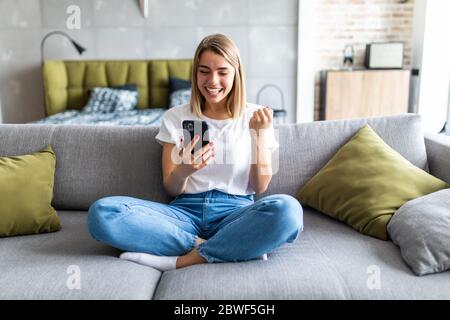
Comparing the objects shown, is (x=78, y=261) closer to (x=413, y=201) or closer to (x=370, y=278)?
(x=370, y=278)

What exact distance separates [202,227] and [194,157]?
260mm

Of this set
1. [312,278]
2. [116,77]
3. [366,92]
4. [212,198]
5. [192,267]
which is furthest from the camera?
[116,77]

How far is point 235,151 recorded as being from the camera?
1619 mm

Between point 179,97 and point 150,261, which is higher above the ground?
point 179,97

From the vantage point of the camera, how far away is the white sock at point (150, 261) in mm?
1396

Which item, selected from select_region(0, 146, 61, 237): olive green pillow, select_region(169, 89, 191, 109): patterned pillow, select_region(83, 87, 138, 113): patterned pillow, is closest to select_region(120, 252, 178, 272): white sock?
select_region(0, 146, 61, 237): olive green pillow

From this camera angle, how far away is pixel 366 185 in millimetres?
1636

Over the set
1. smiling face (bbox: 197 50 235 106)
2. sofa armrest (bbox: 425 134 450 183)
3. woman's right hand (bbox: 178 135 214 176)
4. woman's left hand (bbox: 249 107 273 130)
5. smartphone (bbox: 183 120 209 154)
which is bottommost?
sofa armrest (bbox: 425 134 450 183)

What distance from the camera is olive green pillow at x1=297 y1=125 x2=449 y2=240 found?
1.57 metres

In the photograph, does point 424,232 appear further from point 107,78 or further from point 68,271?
point 107,78

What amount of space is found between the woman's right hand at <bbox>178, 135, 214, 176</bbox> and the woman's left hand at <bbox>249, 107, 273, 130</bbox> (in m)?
0.19

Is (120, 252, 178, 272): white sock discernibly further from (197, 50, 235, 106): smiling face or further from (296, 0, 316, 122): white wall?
(296, 0, 316, 122): white wall

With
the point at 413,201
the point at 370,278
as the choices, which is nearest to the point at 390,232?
the point at 413,201

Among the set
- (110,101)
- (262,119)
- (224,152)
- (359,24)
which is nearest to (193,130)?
(224,152)
